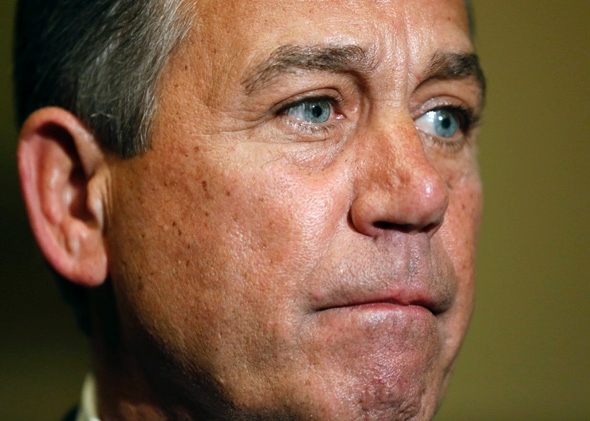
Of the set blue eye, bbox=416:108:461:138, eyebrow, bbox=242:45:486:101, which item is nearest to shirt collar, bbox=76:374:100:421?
eyebrow, bbox=242:45:486:101

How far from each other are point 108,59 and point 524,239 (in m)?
1.43

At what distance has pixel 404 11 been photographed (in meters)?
1.29

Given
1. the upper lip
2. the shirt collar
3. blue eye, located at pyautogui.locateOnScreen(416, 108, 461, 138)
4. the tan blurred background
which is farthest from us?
the tan blurred background

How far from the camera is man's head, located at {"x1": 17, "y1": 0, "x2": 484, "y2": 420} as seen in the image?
1.18 meters

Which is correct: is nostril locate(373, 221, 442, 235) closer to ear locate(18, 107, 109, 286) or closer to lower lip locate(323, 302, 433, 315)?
lower lip locate(323, 302, 433, 315)

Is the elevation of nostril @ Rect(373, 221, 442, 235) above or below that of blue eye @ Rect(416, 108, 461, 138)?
below

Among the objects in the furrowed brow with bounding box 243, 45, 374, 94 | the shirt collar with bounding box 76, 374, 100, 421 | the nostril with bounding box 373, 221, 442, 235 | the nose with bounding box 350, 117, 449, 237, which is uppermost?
the furrowed brow with bounding box 243, 45, 374, 94

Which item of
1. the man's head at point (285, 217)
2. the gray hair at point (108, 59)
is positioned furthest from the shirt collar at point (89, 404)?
the gray hair at point (108, 59)

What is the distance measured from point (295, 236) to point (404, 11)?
451 millimetres

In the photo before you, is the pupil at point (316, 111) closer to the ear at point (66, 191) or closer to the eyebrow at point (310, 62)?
the eyebrow at point (310, 62)

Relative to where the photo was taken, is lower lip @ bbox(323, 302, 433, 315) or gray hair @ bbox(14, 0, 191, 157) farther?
gray hair @ bbox(14, 0, 191, 157)

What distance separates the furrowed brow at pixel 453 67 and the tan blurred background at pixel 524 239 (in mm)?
873

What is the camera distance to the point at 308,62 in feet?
3.99

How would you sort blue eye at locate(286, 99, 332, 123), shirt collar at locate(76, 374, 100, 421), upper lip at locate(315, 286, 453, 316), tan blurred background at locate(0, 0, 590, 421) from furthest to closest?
tan blurred background at locate(0, 0, 590, 421), shirt collar at locate(76, 374, 100, 421), blue eye at locate(286, 99, 332, 123), upper lip at locate(315, 286, 453, 316)
